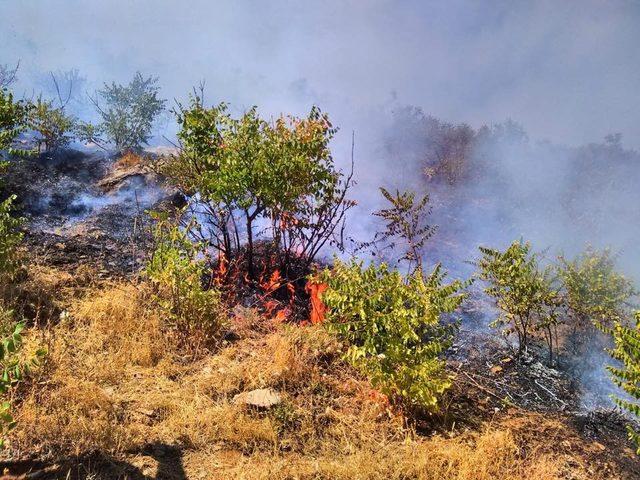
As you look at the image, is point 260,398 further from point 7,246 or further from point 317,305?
point 7,246

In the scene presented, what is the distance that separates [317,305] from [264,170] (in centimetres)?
187

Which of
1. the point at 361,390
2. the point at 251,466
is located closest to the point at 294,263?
the point at 361,390

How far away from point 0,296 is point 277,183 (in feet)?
10.8

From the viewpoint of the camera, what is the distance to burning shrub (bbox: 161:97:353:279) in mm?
5496

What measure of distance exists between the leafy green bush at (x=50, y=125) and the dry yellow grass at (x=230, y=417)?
741 cm

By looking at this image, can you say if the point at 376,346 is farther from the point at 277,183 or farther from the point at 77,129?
the point at 77,129

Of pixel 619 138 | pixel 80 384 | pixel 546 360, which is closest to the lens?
pixel 80 384

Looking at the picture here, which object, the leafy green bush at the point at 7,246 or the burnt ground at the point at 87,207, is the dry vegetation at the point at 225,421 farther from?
the burnt ground at the point at 87,207

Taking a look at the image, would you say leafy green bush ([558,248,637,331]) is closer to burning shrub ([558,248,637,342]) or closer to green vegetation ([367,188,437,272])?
burning shrub ([558,248,637,342])

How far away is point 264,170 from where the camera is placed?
17.8ft

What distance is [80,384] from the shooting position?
3.35 metres

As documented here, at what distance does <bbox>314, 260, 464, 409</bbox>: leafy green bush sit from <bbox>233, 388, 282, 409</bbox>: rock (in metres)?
0.75

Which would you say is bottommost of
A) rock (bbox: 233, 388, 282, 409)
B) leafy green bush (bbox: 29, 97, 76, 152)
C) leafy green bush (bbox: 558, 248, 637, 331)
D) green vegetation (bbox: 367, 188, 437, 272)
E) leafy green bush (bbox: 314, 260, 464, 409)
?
rock (bbox: 233, 388, 282, 409)

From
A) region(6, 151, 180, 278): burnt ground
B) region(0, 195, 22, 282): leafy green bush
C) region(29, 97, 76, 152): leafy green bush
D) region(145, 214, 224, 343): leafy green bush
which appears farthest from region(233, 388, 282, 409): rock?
region(29, 97, 76, 152): leafy green bush
